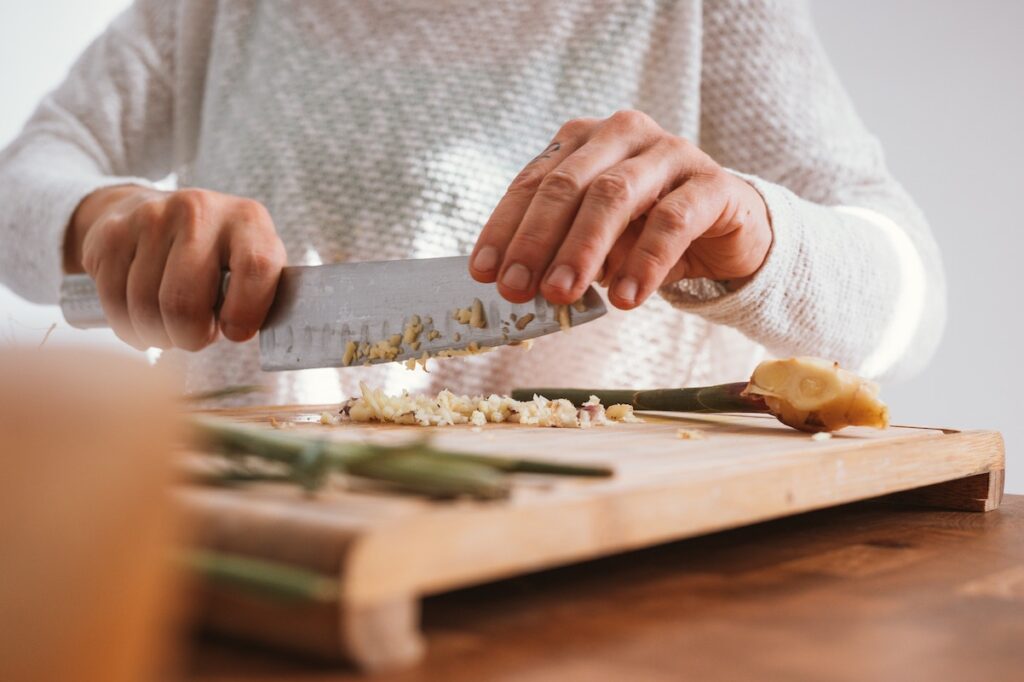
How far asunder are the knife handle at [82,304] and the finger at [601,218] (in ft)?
2.30

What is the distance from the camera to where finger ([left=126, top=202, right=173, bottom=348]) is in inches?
45.2

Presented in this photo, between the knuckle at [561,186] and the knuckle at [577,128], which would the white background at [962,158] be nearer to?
the knuckle at [577,128]

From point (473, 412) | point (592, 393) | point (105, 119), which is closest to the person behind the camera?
point (473, 412)

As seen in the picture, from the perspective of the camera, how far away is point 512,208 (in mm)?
942

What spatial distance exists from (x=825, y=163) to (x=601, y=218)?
33.9 inches

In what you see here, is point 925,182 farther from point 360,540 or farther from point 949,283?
point 360,540

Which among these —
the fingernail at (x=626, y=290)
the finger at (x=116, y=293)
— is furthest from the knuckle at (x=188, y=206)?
the fingernail at (x=626, y=290)

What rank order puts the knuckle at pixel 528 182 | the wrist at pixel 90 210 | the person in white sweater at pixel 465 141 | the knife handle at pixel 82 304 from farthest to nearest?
the person in white sweater at pixel 465 141 → the wrist at pixel 90 210 → the knife handle at pixel 82 304 → the knuckle at pixel 528 182

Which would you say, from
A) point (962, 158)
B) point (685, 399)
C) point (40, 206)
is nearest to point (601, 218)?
point (685, 399)

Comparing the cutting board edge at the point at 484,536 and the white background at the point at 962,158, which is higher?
the white background at the point at 962,158

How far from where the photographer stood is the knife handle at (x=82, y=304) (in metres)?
1.30

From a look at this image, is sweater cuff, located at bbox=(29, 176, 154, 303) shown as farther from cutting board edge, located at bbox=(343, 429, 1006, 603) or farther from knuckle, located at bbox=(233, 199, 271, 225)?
cutting board edge, located at bbox=(343, 429, 1006, 603)

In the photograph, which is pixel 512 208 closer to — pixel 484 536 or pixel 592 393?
pixel 592 393

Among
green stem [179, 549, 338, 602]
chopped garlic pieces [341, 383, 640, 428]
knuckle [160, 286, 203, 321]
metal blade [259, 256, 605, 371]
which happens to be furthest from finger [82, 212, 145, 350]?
green stem [179, 549, 338, 602]
